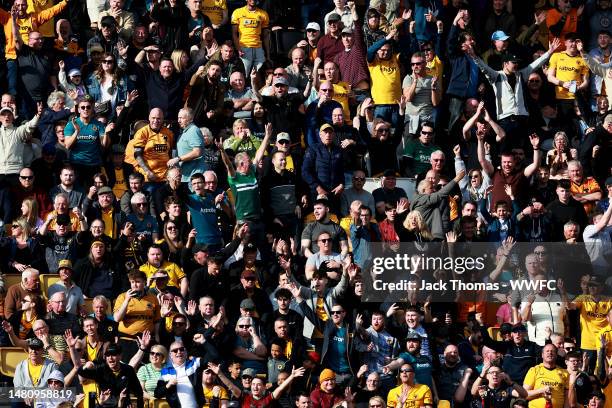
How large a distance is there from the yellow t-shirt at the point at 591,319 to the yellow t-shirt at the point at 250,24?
6491mm

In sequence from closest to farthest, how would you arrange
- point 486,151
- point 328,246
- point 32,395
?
point 32,395, point 328,246, point 486,151

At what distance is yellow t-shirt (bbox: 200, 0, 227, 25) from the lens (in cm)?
3045

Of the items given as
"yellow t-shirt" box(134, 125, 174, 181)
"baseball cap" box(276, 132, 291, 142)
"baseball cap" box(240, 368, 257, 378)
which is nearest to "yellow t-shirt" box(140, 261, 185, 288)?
"baseball cap" box(240, 368, 257, 378)

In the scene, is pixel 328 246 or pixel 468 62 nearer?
pixel 328 246

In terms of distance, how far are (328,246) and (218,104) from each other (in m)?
3.43

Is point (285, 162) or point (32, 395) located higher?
point (285, 162)

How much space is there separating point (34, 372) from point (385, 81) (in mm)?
7285

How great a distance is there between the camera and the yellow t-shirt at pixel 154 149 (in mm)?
27375

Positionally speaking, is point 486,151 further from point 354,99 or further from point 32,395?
point 32,395

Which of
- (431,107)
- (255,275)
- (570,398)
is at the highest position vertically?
(431,107)

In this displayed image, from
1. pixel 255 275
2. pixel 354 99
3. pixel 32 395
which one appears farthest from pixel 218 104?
pixel 32 395

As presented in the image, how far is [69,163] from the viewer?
2727cm

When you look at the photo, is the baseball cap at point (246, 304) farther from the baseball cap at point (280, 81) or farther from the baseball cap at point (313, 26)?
the baseball cap at point (313, 26)

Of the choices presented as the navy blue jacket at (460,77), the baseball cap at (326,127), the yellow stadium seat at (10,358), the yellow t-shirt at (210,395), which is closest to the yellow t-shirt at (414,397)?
the yellow t-shirt at (210,395)
